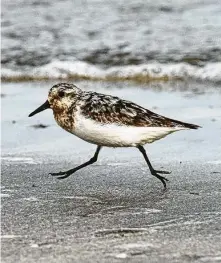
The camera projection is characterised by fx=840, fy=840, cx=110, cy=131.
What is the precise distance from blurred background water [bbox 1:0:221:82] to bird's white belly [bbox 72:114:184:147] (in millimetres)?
4187

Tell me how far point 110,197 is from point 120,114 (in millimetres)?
475

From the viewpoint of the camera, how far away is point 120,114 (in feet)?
15.4

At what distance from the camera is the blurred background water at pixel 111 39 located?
9.59m

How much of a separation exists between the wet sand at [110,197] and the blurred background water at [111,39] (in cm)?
231

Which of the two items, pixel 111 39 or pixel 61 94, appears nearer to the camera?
pixel 61 94

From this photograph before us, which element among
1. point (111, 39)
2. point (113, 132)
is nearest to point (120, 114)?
point (113, 132)

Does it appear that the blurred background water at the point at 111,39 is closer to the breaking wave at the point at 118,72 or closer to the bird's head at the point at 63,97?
the breaking wave at the point at 118,72

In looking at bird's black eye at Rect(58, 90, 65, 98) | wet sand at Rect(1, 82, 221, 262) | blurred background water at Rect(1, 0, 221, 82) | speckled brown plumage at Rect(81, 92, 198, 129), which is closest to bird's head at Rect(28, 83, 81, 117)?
bird's black eye at Rect(58, 90, 65, 98)

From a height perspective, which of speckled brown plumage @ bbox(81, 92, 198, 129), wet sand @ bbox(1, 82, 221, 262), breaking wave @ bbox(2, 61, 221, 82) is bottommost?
breaking wave @ bbox(2, 61, 221, 82)

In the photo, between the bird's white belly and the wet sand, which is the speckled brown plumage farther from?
the wet sand

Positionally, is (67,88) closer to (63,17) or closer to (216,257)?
(216,257)

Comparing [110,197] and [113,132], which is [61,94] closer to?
[113,132]

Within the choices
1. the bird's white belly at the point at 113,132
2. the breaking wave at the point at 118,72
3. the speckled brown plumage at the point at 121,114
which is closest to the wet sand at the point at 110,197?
the bird's white belly at the point at 113,132

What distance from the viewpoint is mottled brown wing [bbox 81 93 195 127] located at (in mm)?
4672
